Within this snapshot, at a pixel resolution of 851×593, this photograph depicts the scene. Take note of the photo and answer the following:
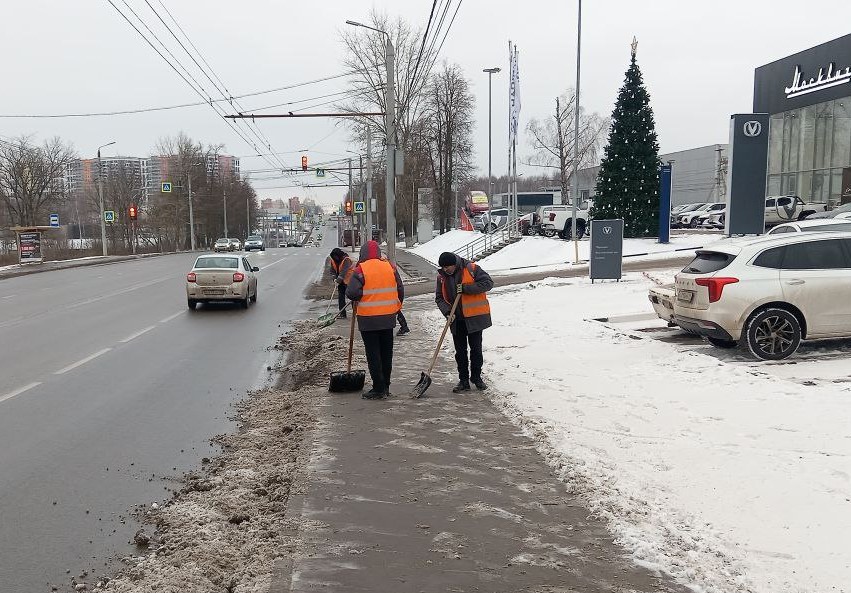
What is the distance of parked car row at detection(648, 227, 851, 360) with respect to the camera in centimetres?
873

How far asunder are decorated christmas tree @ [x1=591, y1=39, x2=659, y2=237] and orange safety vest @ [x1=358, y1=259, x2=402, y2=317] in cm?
2406

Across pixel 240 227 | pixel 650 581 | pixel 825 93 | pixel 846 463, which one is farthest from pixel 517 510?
pixel 240 227

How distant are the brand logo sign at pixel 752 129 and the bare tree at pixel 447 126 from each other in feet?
119

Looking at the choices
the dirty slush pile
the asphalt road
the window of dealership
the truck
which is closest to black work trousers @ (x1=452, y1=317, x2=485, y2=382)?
the dirty slush pile

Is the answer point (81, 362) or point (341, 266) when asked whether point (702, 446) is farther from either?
point (341, 266)

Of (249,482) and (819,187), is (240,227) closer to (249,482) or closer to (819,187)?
(819,187)

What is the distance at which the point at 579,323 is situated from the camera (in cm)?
1259

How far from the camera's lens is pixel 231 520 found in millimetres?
4562

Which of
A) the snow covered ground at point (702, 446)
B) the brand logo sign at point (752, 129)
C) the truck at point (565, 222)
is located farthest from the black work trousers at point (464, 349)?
the truck at point (565, 222)

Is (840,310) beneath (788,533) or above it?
above

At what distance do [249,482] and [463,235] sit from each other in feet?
142

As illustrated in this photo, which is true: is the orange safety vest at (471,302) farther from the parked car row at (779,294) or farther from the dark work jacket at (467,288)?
the parked car row at (779,294)

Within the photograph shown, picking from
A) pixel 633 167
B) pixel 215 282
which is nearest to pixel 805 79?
pixel 633 167

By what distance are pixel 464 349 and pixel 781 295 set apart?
4176mm
